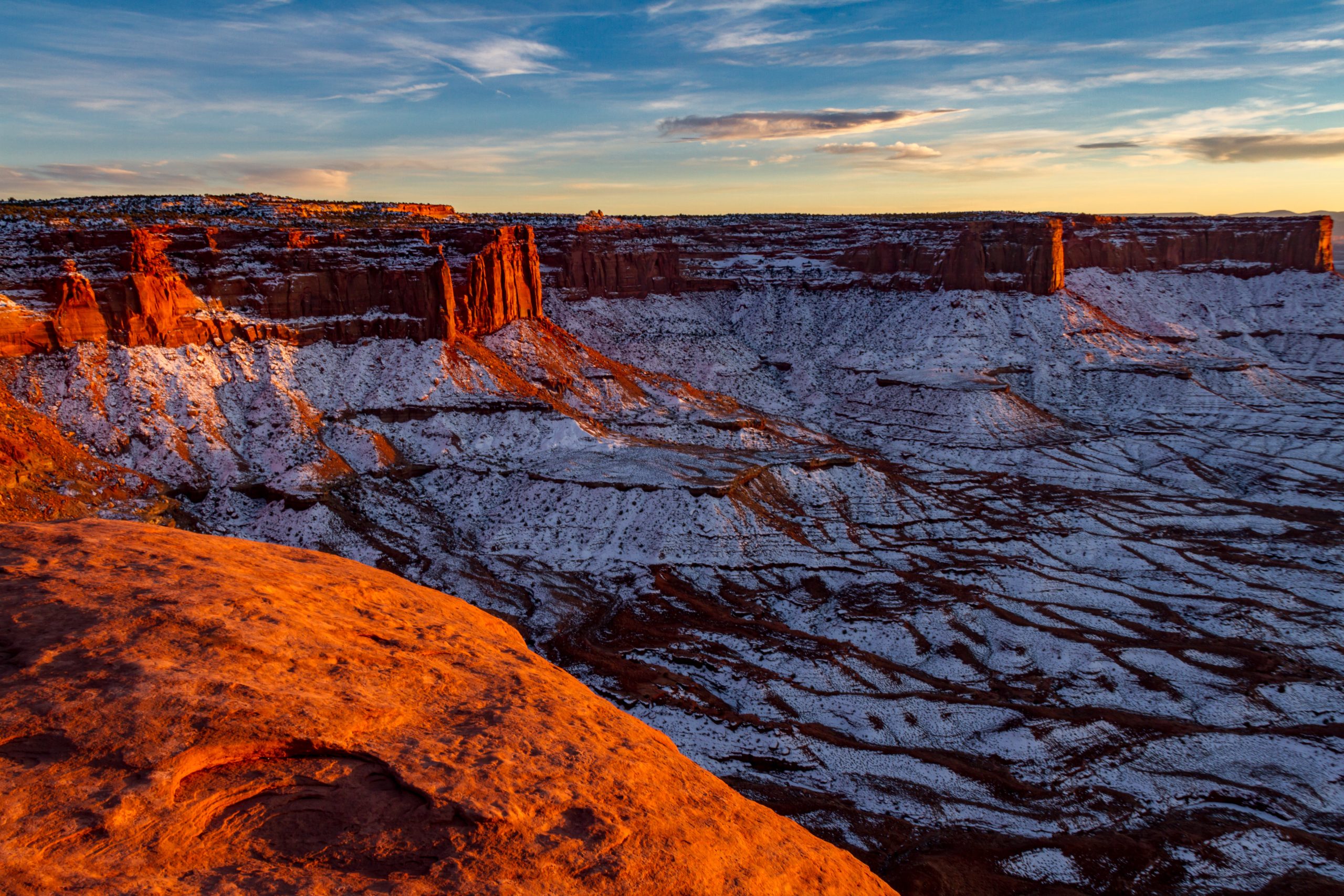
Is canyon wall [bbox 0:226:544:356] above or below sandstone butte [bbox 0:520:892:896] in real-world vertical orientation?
above

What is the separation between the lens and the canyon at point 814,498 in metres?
25.9

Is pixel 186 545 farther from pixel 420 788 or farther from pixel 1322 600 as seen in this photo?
pixel 1322 600

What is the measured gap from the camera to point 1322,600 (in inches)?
1533

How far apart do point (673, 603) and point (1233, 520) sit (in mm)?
38052

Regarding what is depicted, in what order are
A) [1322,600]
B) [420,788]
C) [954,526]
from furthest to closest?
1. [954,526]
2. [1322,600]
3. [420,788]

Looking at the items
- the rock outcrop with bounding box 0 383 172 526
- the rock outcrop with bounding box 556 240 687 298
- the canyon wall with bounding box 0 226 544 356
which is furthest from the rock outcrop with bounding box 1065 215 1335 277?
the rock outcrop with bounding box 0 383 172 526

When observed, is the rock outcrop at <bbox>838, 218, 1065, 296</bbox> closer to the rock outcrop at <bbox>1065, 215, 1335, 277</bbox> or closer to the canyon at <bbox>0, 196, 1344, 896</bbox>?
the canyon at <bbox>0, 196, 1344, 896</bbox>

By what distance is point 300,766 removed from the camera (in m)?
8.83

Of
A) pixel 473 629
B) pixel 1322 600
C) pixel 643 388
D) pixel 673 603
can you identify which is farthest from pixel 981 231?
pixel 473 629

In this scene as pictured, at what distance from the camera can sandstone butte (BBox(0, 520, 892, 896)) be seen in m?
7.71

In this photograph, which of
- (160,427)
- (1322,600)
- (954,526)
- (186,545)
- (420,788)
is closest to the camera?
(420,788)

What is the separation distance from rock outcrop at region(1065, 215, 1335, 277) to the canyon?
737 inches

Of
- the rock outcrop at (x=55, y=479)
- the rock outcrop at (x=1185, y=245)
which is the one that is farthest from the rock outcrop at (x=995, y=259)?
the rock outcrop at (x=55, y=479)

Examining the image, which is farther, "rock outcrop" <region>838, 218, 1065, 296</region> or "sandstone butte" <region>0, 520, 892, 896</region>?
"rock outcrop" <region>838, 218, 1065, 296</region>
